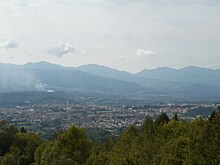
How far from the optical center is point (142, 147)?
25.2 meters

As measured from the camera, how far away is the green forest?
17.7 m

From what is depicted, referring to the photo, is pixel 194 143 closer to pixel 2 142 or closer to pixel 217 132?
pixel 217 132

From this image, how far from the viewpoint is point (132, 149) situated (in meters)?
25.7

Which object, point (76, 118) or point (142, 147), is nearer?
point (142, 147)

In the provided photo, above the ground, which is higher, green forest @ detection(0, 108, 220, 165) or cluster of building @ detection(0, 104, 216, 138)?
green forest @ detection(0, 108, 220, 165)

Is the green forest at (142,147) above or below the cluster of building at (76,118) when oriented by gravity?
above

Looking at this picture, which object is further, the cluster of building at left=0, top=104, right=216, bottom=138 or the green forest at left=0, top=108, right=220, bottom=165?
the cluster of building at left=0, top=104, right=216, bottom=138

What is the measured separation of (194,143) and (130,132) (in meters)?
15.3

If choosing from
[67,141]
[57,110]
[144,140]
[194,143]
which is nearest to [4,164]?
[67,141]

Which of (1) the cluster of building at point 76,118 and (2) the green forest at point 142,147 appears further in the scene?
(1) the cluster of building at point 76,118

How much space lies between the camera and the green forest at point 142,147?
17703 millimetres

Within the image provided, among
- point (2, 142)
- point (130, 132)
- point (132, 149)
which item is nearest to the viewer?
point (132, 149)

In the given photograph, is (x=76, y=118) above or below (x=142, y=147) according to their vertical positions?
below

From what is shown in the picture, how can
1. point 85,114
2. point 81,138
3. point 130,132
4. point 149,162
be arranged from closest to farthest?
1. point 149,162
2. point 130,132
3. point 81,138
4. point 85,114
